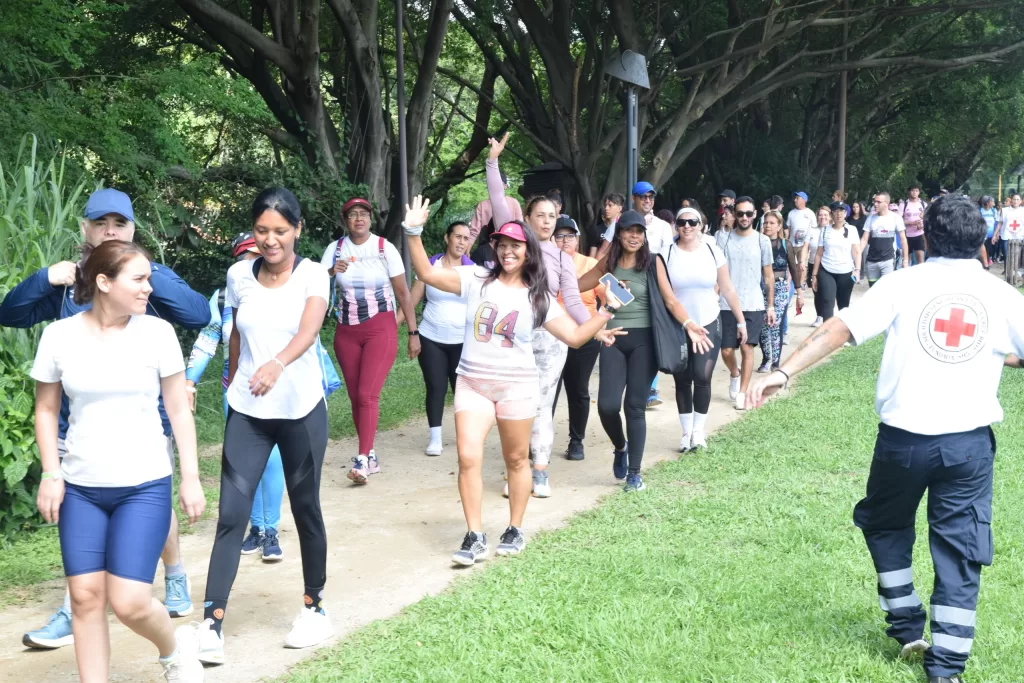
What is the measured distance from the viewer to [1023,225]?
20.9 metres

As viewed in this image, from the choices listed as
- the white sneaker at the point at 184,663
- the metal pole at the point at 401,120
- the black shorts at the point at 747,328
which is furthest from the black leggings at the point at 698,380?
the metal pole at the point at 401,120

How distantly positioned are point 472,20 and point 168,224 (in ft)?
29.1

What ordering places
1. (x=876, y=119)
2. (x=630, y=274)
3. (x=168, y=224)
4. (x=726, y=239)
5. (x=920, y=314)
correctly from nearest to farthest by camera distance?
(x=920, y=314), (x=630, y=274), (x=726, y=239), (x=168, y=224), (x=876, y=119)

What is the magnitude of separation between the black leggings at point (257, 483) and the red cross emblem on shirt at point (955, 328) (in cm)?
257

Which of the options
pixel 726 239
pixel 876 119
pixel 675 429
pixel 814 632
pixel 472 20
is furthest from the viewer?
pixel 876 119

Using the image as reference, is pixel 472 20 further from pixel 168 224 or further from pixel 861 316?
pixel 861 316

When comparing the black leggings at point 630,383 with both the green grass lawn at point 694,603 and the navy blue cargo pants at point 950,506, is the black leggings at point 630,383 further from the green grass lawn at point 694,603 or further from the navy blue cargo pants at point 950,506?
the navy blue cargo pants at point 950,506

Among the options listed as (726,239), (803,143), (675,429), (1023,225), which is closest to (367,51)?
(726,239)

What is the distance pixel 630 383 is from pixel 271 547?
284cm

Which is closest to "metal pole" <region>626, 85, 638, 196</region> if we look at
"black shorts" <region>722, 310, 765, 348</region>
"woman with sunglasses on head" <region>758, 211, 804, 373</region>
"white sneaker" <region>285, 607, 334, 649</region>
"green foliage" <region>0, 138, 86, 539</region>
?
"woman with sunglasses on head" <region>758, 211, 804, 373</region>

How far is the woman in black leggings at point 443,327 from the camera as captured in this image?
8531mm

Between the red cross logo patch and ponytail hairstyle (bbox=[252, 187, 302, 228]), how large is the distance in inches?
102

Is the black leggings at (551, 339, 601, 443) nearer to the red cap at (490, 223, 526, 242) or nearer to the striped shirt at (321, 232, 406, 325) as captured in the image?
the striped shirt at (321, 232, 406, 325)

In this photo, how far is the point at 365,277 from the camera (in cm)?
796
